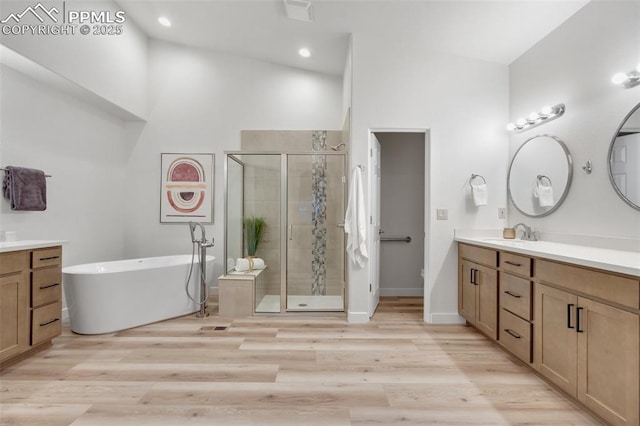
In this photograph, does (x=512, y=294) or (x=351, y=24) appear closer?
(x=512, y=294)

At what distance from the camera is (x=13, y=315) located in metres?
2.30

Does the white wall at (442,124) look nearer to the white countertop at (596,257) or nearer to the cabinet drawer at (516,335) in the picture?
the white countertop at (596,257)

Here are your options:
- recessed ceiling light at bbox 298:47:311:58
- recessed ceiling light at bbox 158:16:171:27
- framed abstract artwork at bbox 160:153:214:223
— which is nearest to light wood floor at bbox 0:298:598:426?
framed abstract artwork at bbox 160:153:214:223

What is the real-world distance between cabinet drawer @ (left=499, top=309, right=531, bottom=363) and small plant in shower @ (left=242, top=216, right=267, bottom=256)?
255cm

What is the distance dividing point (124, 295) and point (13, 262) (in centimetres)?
100

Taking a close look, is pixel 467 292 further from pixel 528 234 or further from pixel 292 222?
pixel 292 222

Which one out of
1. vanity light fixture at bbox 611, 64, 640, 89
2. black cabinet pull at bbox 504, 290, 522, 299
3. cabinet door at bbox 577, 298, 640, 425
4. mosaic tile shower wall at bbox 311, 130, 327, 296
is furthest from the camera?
mosaic tile shower wall at bbox 311, 130, 327, 296

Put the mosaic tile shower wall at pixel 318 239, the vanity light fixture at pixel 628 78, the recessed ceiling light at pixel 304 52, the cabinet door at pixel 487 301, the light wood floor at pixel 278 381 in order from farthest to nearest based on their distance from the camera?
the recessed ceiling light at pixel 304 52 < the mosaic tile shower wall at pixel 318 239 < the cabinet door at pixel 487 301 < the vanity light fixture at pixel 628 78 < the light wood floor at pixel 278 381

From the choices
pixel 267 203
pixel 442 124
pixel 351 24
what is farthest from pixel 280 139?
pixel 442 124

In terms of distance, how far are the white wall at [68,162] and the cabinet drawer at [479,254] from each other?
14.0ft

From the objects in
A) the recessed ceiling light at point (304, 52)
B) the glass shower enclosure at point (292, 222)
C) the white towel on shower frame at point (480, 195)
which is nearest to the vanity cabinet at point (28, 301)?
the glass shower enclosure at point (292, 222)

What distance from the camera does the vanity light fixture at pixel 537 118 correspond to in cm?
274

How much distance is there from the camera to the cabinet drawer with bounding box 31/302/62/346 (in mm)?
2475

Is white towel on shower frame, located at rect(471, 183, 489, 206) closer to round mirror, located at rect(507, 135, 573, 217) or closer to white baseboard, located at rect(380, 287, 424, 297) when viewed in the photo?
round mirror, located at rect(507, 135, 573, 217)
